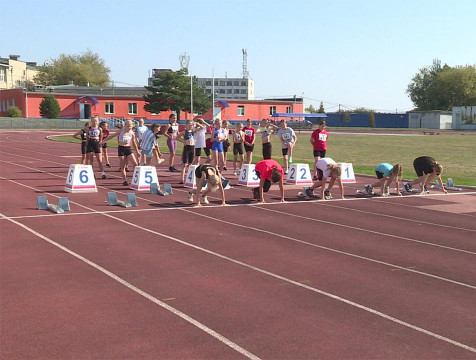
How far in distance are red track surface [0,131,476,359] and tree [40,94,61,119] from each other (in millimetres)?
61588

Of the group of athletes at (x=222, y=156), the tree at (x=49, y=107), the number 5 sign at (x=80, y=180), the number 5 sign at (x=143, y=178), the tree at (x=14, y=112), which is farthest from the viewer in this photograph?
the tree at (x=49, y=107)

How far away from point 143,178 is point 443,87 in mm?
120200

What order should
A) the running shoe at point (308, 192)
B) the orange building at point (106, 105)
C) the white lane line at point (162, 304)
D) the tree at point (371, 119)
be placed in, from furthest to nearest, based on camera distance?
1. the tree at point (371, 119)
2. the orange building at point (106, 105)
3. the running shoe at point (308, 192)
4. the white lane line at point (162, 304)

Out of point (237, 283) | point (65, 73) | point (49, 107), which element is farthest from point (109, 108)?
point (237, 283)

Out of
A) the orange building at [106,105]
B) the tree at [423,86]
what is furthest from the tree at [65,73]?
the tree at [423,86]

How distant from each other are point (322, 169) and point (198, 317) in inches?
379

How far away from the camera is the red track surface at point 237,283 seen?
5770 mm

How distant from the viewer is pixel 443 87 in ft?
415

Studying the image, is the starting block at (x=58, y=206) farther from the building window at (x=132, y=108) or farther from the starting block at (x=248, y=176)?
the building window at (x=132, y=108)

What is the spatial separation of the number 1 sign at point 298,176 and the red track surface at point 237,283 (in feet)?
15.9

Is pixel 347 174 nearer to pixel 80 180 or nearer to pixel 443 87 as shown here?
pixel 80 180

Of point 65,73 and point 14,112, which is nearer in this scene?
point 14,112

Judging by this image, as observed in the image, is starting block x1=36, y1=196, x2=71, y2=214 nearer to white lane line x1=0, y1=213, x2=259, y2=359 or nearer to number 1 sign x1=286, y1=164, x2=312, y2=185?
white lane line x1=0, y1=213, x2=259, y2=359

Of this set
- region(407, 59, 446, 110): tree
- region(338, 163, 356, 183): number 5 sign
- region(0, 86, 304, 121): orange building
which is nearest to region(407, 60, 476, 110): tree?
region(407, 59, 446, 110): tree
